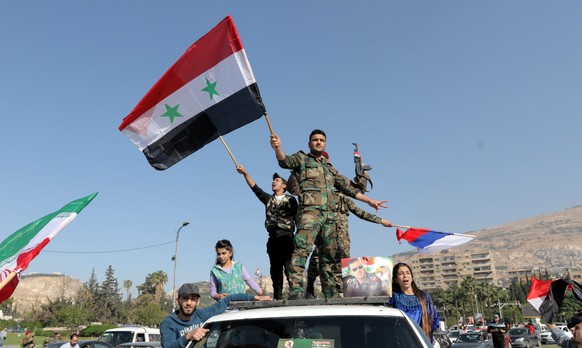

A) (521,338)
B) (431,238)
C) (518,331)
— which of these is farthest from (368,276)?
(518,331)

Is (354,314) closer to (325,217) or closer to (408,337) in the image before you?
(408,337)

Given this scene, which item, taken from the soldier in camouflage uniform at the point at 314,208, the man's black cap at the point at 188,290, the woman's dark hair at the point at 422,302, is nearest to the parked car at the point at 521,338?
the soldier in camouflage uniform at the point at 314,208

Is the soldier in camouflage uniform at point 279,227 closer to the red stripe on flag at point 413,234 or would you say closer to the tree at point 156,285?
the red stripe on flag at point 413,234

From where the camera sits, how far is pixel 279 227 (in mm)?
5832

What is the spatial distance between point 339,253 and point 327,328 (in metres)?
3.68

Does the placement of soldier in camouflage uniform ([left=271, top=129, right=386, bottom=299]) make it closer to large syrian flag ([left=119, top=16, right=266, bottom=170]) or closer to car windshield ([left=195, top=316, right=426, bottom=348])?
large syrian flag ([left=119, top=16, right=266, bottom=170])

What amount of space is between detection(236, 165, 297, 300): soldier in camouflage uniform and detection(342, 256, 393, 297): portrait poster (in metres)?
1.73

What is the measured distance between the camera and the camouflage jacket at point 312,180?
520 centimetres

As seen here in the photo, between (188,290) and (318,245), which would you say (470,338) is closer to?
(318,245)

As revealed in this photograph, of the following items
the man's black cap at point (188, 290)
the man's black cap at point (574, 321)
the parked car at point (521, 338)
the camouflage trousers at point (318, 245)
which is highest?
the camouflage trousers at point (318, 245)

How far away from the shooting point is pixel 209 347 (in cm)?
310

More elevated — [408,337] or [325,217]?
[325,217]

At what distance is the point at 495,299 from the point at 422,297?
365 feet

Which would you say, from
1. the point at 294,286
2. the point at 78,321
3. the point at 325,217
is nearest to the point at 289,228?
the point at 325,217
